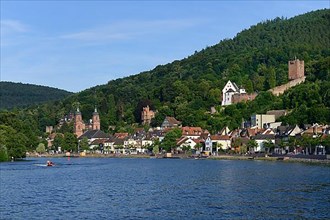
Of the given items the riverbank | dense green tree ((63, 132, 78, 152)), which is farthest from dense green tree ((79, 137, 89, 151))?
the riverbank

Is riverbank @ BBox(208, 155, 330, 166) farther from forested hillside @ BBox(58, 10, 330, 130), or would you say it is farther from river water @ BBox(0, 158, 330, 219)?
forested hillside @ BBox(58, 10, 330, 130)

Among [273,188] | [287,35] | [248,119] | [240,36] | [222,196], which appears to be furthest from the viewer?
[240,36]

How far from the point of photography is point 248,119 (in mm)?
118125

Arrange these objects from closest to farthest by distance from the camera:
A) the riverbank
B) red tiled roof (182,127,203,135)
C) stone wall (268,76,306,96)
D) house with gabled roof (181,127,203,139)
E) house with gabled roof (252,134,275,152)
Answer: the riverbank, house with gabled roof (252,134,275,152), house with gabled roof (181,127,203,139), red tiled roof (182,127,203,135), stone wall (268,76,306,96)

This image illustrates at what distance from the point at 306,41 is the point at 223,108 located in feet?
159

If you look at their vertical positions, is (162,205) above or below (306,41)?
below

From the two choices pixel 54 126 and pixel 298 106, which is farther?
pixel 54 126

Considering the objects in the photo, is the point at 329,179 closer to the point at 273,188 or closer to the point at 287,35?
the point at 273,188

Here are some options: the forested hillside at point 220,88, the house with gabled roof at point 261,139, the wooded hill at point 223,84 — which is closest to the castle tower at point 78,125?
the forested hillside at point 220,88

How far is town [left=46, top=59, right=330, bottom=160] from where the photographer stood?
89062mm

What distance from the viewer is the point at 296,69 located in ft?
415

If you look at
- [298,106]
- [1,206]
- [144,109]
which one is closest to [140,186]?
[1,206]

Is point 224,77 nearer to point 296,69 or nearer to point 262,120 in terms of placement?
point 296,69

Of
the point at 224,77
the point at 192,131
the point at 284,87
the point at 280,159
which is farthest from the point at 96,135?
the point at 280,159
